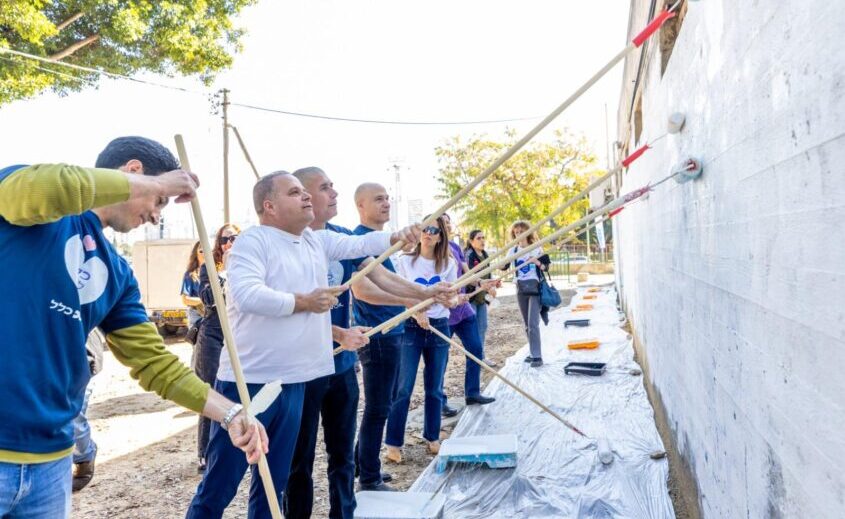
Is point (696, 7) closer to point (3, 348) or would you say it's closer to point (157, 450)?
point (3, 348)

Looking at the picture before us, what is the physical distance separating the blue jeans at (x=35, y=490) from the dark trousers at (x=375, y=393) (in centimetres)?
221

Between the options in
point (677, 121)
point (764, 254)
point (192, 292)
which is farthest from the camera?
point (192, 292)

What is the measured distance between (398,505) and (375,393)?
2.21ft

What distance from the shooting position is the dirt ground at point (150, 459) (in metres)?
4.05

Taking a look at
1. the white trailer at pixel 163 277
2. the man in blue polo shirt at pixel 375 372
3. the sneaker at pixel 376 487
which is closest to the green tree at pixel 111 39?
the white trailer at pixel 163 277

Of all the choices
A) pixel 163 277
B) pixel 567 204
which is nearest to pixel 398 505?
pixel 567 204

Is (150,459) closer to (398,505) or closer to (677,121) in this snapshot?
(398,505)

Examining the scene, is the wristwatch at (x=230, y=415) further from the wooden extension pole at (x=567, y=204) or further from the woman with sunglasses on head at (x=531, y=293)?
the woman with sunglasses on head at (x=531, y=293)

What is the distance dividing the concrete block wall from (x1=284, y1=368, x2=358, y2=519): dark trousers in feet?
5.59

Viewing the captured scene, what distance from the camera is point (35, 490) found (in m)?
1.57

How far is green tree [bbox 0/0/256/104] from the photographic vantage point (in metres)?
9.27

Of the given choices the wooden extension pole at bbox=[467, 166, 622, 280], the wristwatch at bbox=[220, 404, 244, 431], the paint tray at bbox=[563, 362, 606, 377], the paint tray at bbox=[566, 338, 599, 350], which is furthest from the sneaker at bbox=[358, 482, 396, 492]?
the paint tray at bbox=[566, 338, 599, 350]

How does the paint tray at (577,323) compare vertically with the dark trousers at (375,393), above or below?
below

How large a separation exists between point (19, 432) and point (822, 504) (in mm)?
1885
